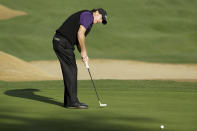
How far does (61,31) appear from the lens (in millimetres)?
8477

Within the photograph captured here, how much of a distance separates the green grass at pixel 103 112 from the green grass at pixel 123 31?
14391 millimetres

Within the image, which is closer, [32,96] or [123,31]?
[32,96]

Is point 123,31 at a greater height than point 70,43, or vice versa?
point 123,31

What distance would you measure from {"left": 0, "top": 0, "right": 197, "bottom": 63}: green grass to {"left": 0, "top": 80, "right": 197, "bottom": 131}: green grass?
567 inches

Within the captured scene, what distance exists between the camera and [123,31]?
30.8 m

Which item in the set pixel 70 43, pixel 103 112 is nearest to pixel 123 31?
pixel 70 43

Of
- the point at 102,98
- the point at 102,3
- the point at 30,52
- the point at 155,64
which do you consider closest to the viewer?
the point at 102,98

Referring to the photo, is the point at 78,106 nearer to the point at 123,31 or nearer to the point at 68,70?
the point at 68,70

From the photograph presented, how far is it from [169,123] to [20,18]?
2770 cm

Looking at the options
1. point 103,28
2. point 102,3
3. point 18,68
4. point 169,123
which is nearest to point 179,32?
point 103,28

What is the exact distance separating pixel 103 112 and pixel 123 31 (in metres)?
23.3

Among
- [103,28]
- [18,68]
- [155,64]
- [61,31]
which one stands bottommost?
[61,31]

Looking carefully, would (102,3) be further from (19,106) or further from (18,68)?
(19,106)

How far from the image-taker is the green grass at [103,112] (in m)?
6.42
